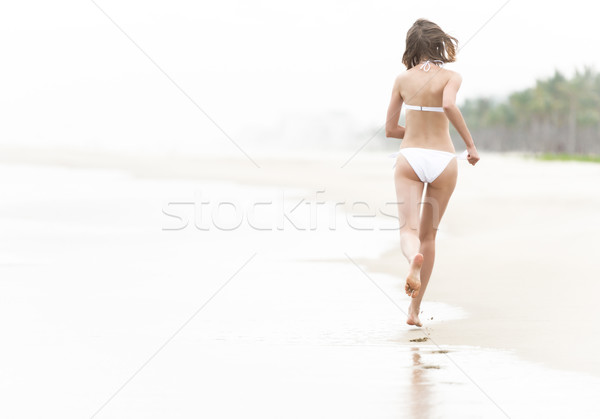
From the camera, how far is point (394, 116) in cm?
600

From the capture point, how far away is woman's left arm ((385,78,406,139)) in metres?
5.92

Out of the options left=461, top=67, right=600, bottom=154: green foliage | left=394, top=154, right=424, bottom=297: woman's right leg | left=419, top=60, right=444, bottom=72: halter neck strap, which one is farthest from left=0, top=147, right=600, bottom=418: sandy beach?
left=461, top=67, right=600, bottom=154: green foliage

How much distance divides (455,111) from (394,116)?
1.58 ft

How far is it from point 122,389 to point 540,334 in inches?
104

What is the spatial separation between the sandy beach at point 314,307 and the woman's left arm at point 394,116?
1278 millimetres

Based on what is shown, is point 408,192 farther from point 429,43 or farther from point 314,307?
point 314,307

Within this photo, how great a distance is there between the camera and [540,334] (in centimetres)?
562

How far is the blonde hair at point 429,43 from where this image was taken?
5859 millimetres

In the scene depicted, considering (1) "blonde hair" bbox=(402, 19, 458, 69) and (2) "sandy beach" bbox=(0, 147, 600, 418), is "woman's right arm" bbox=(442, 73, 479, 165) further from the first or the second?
(2) "sandy beach" bbox=(0, 147, 600, 418)

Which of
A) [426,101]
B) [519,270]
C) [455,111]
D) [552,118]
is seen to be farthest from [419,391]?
[552,118]

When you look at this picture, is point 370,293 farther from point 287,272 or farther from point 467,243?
point 467,243

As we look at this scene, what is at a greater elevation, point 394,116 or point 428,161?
point 394,116

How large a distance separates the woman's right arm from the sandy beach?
1146 mm

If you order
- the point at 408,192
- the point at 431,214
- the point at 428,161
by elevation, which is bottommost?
the point at 431,214
